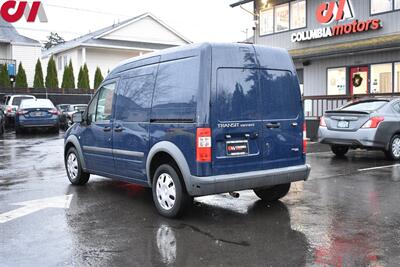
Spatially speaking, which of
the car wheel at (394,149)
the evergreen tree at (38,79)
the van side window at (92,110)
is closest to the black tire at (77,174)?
the van side window at (92,110)

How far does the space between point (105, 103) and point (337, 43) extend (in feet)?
48.6

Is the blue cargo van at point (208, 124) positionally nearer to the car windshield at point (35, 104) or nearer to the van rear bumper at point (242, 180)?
the van rear bumper at point (242, 180)

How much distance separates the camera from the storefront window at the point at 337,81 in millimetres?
20500

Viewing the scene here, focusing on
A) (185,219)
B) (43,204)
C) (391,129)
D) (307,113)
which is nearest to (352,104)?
(391,129)

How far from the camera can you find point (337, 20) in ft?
→ 66.9

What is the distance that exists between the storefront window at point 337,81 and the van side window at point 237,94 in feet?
49.4

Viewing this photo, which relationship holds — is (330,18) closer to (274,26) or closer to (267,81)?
(274,26)

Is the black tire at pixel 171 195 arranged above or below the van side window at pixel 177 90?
below

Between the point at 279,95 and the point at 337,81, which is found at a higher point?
the point at 337,81

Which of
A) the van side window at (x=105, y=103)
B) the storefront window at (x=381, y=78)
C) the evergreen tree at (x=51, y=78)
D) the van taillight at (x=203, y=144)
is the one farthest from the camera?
the evergreen tree at (x=51, y=78)

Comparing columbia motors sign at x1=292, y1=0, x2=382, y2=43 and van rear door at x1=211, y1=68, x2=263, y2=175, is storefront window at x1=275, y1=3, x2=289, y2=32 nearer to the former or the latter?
columbia motors sign at x1=292, y1=0, x2=382, y2=43

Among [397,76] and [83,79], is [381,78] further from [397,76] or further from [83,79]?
[83,79]

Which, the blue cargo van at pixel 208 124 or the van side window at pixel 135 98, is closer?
the blue cargo van at pixel 208 124

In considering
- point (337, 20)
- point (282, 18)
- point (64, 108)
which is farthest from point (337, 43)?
point (64, 108)
